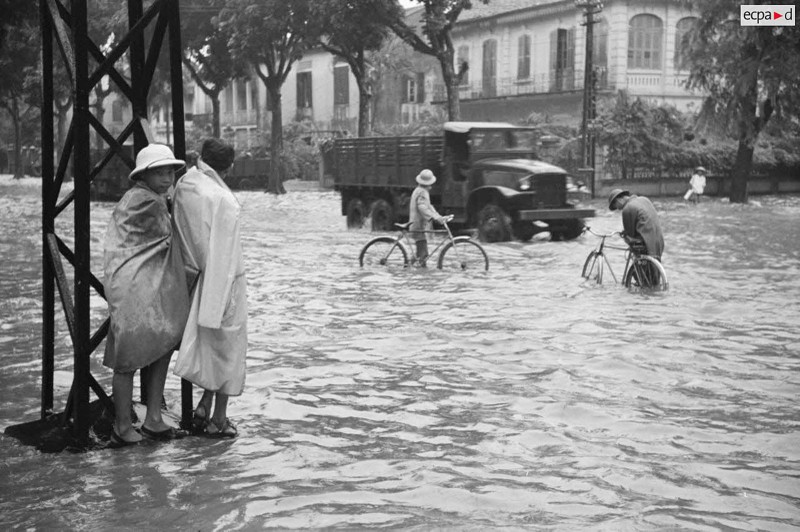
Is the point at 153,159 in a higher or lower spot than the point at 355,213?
higher

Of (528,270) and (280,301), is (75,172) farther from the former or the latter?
(528,270)

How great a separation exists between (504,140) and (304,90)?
42.7m

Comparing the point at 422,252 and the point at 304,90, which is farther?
the point at 304,90

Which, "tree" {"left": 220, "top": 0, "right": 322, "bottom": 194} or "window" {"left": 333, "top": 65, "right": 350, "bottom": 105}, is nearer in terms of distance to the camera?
"tree" {"left": 220, "top": 0, "right": 322, "bottom": 194}

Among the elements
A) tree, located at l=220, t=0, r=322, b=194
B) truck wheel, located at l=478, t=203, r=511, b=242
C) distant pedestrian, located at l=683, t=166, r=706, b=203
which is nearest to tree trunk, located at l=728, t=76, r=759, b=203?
distant pedestrian, located at l=683, t=166, r=706, b=203

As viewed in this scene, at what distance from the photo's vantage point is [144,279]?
635 cm

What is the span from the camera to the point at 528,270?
1769cm

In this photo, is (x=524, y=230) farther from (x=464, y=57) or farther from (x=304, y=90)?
(x=304, y=90)

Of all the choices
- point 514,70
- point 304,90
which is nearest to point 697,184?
point 514,70

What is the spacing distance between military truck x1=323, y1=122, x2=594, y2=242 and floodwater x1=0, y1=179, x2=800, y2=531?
650cm

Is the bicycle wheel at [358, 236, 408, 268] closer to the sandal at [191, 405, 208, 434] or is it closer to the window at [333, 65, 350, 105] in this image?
the sandal at [191, 405, 208, 434]

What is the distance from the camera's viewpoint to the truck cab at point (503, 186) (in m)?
22.0

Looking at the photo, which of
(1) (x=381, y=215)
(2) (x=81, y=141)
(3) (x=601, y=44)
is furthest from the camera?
(3) (x=601, y=44)

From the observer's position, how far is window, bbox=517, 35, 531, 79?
49.8m
